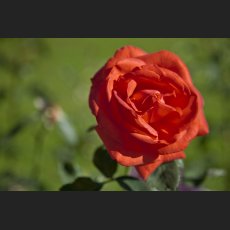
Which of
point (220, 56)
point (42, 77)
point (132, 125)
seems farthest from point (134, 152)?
point (42, 77)

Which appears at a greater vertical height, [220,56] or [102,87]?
[102,87]

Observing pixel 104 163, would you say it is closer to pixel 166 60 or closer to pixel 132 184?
pixel 132 184

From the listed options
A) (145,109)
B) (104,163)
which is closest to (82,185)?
(104,163)

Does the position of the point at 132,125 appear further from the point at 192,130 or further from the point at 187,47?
the point at 187,47

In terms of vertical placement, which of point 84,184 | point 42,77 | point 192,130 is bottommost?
point 42,77

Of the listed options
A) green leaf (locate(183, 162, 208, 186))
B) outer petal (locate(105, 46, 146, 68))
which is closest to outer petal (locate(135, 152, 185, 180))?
outer petal (locate(105, 46, 146, 68))
